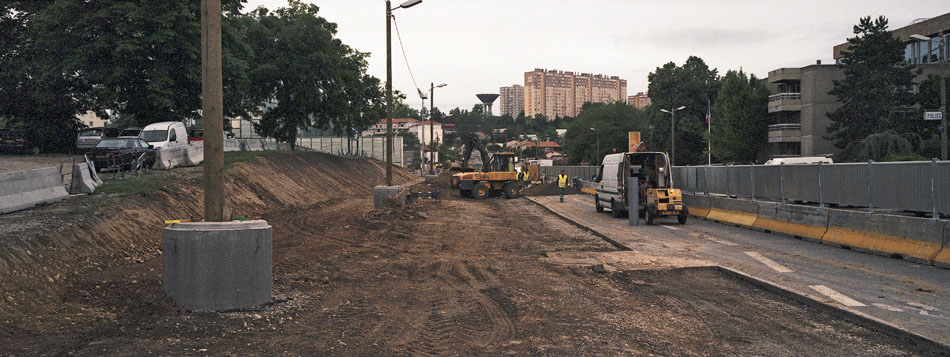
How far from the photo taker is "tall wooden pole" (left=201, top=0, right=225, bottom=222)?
8281 millimetres

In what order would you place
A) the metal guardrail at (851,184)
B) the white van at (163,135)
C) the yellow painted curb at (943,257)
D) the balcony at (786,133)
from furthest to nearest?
the balcony at (786,133), the white van at (163,135), the metal guardrail at (851,184), the yellow painted curb at (943,257)

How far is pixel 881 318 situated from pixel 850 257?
6157mm

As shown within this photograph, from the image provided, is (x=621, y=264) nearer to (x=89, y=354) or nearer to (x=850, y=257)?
(x=850, y=257)

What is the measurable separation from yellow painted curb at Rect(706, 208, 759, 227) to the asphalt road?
43 cm

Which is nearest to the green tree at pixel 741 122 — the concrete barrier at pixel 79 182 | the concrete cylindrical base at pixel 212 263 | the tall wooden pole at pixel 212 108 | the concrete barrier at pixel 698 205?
the concrete barrier at pixel 698 205

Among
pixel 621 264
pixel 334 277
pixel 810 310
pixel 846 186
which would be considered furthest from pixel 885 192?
pixel 334 277

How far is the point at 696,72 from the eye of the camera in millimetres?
82375

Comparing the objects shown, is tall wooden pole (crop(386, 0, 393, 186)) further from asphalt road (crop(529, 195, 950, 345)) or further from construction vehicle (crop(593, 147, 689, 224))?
asphalt road (crop(529, 195, 950, 345))

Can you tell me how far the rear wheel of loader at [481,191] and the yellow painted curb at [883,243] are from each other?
75.2 feet

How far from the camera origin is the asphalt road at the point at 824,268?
8078mm

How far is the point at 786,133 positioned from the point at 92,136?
202ft

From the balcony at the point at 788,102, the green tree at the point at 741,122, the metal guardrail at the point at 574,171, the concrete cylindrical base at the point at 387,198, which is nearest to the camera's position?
the concrete cylindrical base at the point at 387,198

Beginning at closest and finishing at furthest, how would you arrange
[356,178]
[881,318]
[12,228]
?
1. [881,318]
2. [12,228]
3. [356,178]

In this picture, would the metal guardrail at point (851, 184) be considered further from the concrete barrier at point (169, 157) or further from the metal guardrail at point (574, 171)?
the metal guardrail at point (574, 171)
